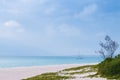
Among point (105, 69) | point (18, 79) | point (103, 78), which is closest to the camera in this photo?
point (103, 78)

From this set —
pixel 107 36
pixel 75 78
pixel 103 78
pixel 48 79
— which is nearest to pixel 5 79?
pixel 48 79

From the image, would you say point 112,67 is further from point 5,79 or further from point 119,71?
point 5,79

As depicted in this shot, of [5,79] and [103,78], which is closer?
[103,78]

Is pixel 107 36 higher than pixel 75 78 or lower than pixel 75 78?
higher

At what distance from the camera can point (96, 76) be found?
43.7 meters

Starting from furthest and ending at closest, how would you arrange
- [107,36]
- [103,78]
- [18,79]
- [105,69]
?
[107,36], [18,79], [105,69], [103,78]

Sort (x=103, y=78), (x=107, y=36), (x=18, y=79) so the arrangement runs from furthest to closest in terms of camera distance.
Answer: (x=107, y=36) < (x=18, y=79) < (x=103, y=78)

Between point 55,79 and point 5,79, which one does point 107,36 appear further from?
point 55,79

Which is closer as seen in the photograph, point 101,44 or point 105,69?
point 105,69

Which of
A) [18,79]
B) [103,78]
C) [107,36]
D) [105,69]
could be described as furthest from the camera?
[107,36]

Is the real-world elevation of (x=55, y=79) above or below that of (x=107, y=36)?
below

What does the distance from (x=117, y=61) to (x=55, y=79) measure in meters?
7.90

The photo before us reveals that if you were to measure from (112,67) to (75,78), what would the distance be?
4685mm

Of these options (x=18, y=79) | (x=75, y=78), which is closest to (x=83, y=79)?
(x=75, y=78)
